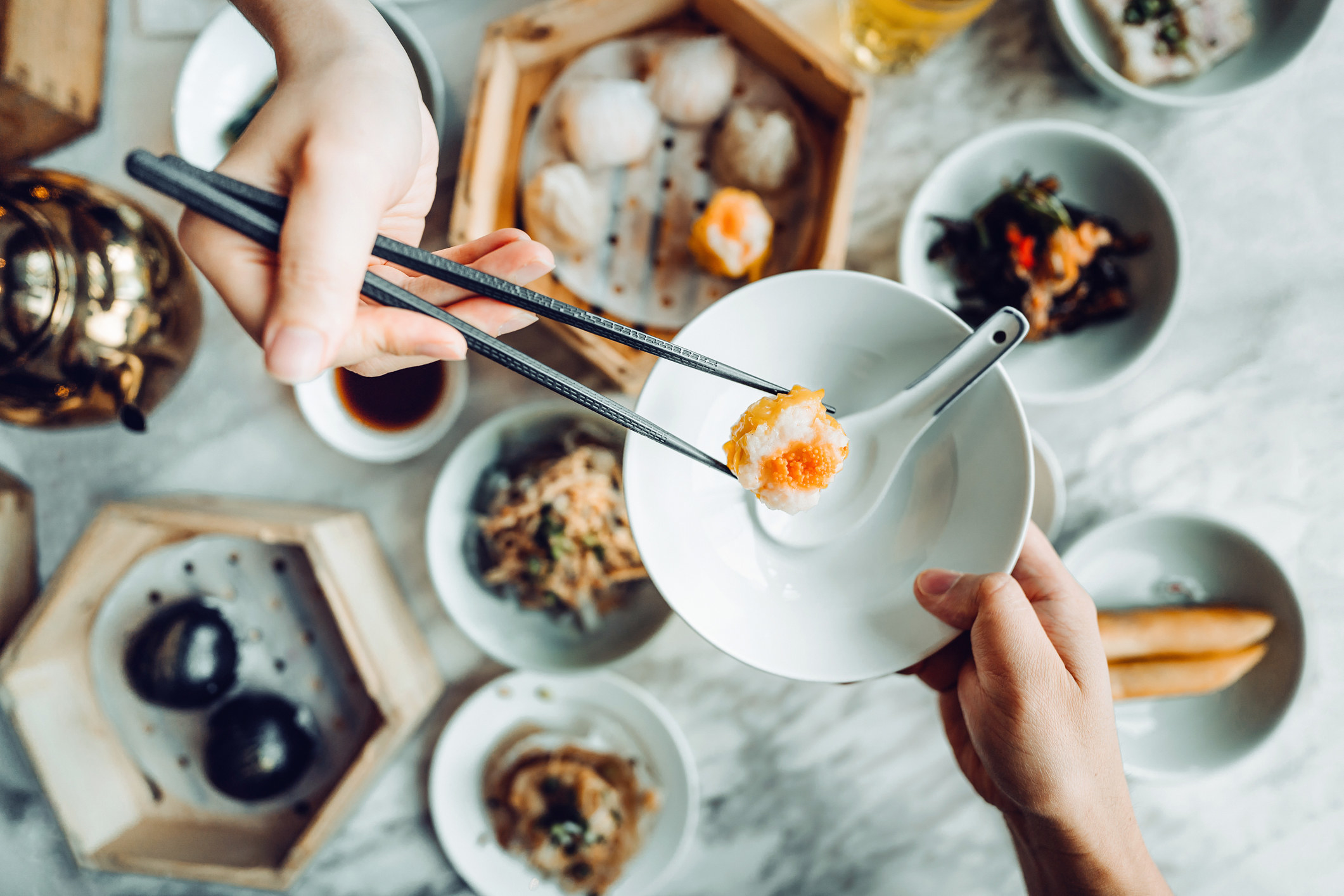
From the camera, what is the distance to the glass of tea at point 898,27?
1.33 meters

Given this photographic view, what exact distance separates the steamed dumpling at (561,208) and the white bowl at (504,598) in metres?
0.34

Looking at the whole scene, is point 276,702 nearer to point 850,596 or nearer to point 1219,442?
point 850,596

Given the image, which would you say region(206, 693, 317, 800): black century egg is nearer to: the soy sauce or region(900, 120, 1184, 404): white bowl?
the soy sauce

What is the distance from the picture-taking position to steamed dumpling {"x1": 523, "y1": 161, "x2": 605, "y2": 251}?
4.62ft

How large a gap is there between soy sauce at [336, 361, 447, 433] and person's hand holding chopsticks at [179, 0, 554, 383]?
55 centimetres

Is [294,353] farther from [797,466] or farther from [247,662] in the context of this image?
[247,662]

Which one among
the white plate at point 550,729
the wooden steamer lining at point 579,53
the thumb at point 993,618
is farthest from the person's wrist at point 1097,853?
the wooden steamer lining at point 579,53

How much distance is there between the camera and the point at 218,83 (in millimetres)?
1433

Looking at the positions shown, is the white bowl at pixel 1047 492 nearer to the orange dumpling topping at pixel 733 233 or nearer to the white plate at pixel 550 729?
the orange dumpling topping at pixel 733 233

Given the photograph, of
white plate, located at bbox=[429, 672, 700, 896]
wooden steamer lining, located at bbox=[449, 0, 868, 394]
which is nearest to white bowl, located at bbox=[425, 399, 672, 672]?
white plate, located at bbox=[429, 672, 700, 896]

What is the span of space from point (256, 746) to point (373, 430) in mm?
679

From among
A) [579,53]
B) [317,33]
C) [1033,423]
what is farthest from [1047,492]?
[317,33]

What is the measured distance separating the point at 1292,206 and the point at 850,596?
1.57 metres

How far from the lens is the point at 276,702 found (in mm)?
1472
